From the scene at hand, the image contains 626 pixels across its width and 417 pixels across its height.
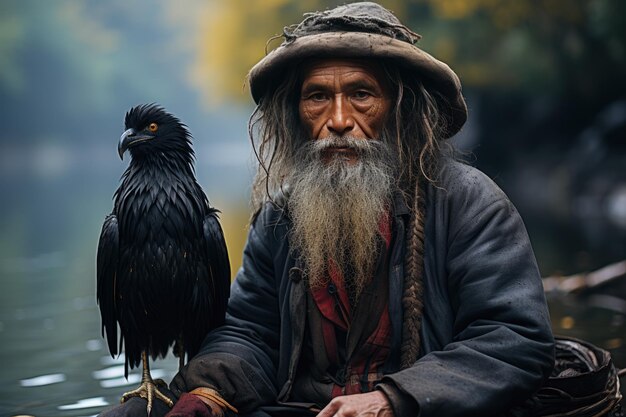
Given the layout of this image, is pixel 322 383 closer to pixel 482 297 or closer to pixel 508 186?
pixel 482 297

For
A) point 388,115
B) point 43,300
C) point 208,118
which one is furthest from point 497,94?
point 208,118

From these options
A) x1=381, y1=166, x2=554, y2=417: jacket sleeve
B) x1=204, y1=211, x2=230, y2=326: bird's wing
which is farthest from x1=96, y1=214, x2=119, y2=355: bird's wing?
x1=381, y1=166, x2=554, y2=417: jacket sleeve

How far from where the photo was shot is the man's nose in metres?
3.51

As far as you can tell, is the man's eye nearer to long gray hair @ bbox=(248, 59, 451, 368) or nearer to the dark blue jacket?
long gray hair @ bbox=(248, 59, 451, 368)

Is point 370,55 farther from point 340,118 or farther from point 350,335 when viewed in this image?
point 350,335

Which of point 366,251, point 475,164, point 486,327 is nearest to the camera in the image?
point 486,327

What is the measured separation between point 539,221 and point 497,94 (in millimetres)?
10182

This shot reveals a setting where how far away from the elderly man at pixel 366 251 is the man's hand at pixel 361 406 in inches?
5.5

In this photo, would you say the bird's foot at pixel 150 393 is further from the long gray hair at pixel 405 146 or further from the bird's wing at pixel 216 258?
the long gray hair at pixel 405 146

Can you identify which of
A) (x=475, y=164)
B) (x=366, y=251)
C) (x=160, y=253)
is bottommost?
(x=366, y=251)

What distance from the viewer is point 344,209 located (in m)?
3.56

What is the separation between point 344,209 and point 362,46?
23.1 inches

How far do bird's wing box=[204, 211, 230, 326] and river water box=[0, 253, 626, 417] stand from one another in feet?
7.23

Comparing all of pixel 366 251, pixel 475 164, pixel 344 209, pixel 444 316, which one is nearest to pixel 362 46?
pixel 344 209
